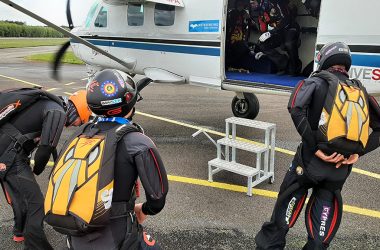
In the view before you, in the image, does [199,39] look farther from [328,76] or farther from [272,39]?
[328,76]

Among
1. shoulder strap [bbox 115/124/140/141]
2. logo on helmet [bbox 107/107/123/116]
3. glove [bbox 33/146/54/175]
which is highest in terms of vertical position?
logo on helmet [bbox 107/107/123/116]

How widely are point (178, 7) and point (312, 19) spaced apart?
2847 mm

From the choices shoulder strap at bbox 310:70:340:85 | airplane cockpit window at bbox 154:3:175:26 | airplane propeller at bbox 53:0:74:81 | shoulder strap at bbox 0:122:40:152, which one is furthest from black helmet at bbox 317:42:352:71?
airplane propeller at bbox 53:0:74:81

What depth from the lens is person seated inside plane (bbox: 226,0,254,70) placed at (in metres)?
7.82

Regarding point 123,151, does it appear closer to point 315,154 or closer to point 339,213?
point 315,154

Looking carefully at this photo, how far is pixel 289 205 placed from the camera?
11.3ft

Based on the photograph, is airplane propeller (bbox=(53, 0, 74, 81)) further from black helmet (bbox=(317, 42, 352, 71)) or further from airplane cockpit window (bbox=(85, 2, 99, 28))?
black helmet (bbox=(317, 42, 352, 71))

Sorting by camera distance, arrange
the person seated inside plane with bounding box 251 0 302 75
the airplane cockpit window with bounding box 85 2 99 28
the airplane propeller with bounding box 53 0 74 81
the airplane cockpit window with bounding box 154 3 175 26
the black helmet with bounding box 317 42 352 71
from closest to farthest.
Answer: the black helmet with bounding box 317 42 352 71, the airplane cockpit window with bounding box 154 3 175 26, the person seated inside plane with bounding box 251 0 302 75, the airplane cockpit window with bounding box 85 2 99 28, the airplane propeller with bounding box 53 0 74 81

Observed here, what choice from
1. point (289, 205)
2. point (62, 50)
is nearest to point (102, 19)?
point (62, 50)

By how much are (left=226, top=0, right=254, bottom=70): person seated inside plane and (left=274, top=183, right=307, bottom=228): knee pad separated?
510 cm

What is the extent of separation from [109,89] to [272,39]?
591 centimetres

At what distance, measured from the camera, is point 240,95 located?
8461mm

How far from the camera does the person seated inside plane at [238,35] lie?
7820 mm

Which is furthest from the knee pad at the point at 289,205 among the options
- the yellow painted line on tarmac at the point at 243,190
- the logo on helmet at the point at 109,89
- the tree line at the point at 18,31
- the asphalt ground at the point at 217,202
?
the tree line at the point at 18,31
